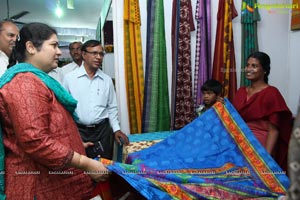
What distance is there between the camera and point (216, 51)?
2.60 meters

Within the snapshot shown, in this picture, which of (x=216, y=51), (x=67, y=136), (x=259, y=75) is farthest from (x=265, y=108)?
(x=67, y=136)

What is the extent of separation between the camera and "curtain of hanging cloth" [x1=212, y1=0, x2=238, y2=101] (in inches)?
101

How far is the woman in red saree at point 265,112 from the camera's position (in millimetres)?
1824

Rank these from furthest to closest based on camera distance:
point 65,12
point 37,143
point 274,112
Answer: point 65,12
point 274,112
point 37,143

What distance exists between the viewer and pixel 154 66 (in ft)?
8.31

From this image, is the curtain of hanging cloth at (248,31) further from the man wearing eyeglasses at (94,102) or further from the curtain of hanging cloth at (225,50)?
the man wearing eyeglasses at (94,102)

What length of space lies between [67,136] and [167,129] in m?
1.62

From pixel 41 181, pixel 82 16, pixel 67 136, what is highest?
pixel 82 16

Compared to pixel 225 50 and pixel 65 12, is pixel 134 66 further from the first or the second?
pixel 65 12

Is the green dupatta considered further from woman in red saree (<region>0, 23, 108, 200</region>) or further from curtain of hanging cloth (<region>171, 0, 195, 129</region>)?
curtain of hanging cloth (<region>171, 0, 195, 129</region>)

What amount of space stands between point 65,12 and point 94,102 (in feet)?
16.2

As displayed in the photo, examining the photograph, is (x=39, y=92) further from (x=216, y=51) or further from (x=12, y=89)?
(x=216, y=51)

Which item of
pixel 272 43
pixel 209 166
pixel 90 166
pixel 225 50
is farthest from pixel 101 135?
pixel 272 43

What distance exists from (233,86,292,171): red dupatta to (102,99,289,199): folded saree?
315 millimetres
